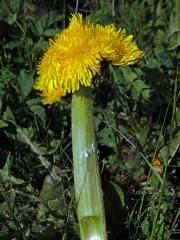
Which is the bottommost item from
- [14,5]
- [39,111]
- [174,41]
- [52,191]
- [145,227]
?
[145,227]

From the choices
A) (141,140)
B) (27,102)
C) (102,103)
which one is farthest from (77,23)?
(102,103)

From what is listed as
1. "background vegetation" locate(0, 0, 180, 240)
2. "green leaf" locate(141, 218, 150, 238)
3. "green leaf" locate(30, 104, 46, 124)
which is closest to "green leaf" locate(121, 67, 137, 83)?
"background vegetation" locate(0, 0, 180, 240)

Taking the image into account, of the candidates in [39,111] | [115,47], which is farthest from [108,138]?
[115,47]

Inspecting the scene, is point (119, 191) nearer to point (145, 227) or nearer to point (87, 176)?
point (145, 227)

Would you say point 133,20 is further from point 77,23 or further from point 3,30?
point 77,23

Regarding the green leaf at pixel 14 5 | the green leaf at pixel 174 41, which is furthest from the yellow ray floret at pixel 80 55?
the green leaf at pixel 14 5

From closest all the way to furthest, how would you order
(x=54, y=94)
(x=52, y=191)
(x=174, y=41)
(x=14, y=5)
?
1. (x=54, y=94)
2. (x=52, y=191)
3. (x=174, y=41)
4. (x=14, y=5)
